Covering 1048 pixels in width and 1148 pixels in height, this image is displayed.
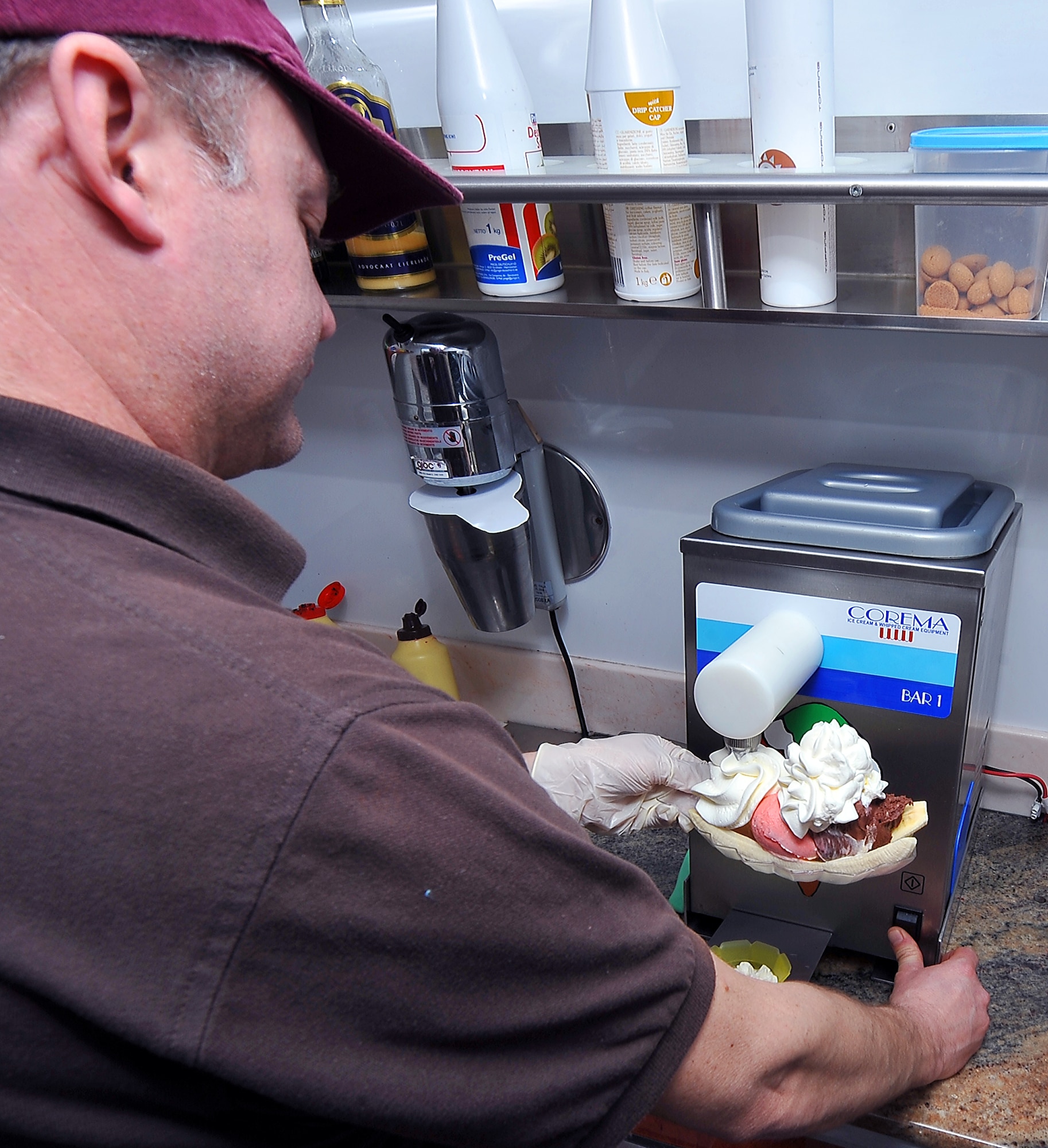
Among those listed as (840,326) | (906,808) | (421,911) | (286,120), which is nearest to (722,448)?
(840,326)

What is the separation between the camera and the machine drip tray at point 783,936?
2.86 feet

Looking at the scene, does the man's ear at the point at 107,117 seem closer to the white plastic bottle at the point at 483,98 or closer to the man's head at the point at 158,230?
the man's head at the point at 158,230

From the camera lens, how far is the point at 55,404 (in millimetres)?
410

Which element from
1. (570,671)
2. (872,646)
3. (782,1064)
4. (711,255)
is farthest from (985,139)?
(570,671)

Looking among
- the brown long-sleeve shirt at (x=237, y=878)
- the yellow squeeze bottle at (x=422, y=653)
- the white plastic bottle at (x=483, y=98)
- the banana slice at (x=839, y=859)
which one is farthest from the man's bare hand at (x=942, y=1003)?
the white plastic bottle at (x=483, y=98)

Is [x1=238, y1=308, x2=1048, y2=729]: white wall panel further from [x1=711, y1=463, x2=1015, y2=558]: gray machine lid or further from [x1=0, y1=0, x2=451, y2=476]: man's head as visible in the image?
[x1=0, y1=0, x2=451, y2=476]: man's head

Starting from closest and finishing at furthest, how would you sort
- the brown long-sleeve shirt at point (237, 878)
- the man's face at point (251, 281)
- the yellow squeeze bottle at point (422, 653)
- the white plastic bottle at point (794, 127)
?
the brown long-sleeve shirt at point (237, 878) → the man's face at point (251, 281) → the white plastic bottle at point (794, 127) → the yellow squeeze bottle at point (422, 653)

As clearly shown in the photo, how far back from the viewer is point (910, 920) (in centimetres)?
87

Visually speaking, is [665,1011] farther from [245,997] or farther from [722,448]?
[722,448]

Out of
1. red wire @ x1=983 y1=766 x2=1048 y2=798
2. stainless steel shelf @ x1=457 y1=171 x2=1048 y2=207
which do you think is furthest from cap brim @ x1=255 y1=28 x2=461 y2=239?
red wire @ x1=983 y1=766 x2=1048 y2=798

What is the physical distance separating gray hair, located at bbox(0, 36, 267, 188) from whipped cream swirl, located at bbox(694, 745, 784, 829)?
585 millimetres

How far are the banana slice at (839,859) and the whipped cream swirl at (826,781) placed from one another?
31mm

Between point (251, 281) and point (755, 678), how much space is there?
0.49 meters

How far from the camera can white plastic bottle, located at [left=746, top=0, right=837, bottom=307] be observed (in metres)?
0.68
